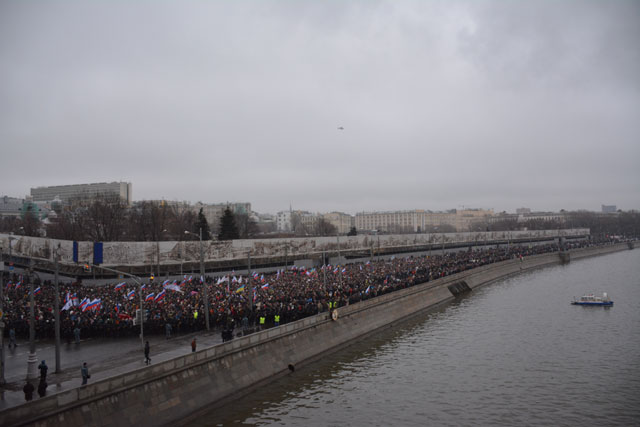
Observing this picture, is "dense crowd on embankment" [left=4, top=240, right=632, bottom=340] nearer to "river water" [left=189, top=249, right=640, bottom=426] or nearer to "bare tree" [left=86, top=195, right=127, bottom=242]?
"river water" [left=189, top=249, right=640, bottom=426]

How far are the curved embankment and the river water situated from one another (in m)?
0.83

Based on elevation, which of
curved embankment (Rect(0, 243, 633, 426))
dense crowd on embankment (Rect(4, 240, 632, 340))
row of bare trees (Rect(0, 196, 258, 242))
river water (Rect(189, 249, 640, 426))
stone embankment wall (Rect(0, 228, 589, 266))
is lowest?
river water (Rect(189, 249, 640, 426))

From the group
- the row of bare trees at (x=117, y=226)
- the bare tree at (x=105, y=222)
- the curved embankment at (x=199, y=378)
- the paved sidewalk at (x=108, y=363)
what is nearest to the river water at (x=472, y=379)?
the curved embankment at (x=199, y=378)

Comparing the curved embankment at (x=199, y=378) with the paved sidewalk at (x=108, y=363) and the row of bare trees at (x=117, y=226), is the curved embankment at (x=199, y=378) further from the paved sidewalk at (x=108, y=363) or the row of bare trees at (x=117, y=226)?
the row of bare trees at (x=117, y=226)

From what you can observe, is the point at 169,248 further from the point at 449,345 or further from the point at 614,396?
the point at 614,396

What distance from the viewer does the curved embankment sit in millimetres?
15461

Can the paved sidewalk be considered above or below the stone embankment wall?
below

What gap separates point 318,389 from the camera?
931 inches

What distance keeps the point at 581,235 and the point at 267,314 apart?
152 meters

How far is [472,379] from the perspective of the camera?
25031 mm

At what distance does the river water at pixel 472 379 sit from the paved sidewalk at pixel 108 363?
12.6ft

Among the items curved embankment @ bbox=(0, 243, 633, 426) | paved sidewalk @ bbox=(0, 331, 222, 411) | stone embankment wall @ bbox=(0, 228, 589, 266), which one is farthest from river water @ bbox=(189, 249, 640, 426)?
stone embankment wall @ bbox=(0, 228, 589, 266)

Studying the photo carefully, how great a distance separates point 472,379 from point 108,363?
713 inches

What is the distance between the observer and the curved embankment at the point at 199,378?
15.5 meters
